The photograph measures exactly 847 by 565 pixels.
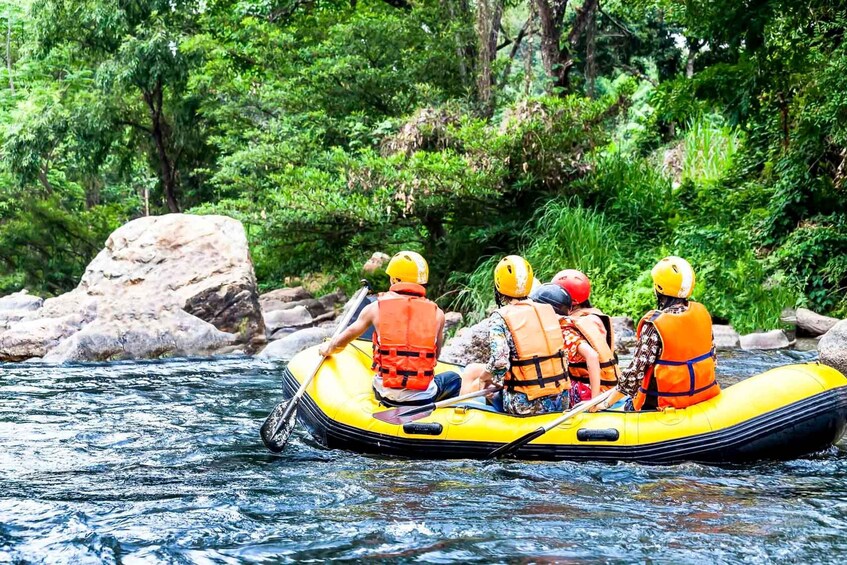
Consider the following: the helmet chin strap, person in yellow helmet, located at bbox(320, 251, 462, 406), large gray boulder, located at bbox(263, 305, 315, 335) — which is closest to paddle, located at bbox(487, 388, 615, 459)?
the helmet chin strap

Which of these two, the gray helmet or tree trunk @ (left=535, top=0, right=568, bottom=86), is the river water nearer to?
the gray helmet

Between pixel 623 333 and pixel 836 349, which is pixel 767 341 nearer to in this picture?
pixel 623 333

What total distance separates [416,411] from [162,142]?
14.1m

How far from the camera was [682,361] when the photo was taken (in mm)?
4910

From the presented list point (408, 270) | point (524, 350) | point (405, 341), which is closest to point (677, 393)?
point (524, 350)

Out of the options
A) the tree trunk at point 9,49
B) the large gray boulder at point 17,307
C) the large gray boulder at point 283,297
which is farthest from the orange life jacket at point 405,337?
the tree trunk at point 9,49

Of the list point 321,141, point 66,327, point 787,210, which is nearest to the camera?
point 66,327

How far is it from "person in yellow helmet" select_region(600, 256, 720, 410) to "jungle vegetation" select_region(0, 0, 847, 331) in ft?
16.1

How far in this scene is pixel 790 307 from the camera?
11.0 m

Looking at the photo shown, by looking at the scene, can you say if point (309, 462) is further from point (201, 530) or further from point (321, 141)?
point (321, 141)

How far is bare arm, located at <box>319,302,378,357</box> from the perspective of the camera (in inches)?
220

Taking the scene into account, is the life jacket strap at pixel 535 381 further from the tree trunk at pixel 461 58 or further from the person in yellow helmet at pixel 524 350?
the tree trunk at pixel 461 58

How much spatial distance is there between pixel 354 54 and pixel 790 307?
730 cm

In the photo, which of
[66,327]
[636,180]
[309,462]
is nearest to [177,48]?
[66,327]
